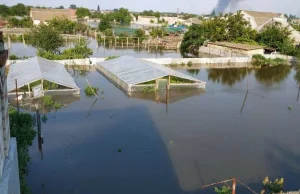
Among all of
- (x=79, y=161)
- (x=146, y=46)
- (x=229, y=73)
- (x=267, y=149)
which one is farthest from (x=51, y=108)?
(x=146, y=46)

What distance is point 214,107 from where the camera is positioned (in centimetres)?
1463

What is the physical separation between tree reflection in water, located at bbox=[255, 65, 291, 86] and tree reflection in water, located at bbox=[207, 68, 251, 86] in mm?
1223

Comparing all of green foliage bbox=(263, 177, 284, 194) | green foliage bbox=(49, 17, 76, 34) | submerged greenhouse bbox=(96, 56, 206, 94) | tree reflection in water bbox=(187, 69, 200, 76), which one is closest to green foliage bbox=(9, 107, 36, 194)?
green foliage bbox=(263, 177, 284, 194)

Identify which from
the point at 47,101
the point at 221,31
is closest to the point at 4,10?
the point at 221,31

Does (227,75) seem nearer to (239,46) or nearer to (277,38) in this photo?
(239,46)

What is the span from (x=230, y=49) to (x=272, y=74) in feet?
29.1

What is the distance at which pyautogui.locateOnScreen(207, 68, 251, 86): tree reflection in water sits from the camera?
68.7 ft

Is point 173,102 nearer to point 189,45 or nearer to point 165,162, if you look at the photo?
point 165,162

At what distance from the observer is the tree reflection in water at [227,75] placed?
2094 cm

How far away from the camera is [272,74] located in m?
24.0

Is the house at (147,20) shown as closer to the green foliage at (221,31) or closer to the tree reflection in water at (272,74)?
the green foliage at (221,31)

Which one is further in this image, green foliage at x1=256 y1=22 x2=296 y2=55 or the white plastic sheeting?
green foliage at x1=256 y1=22 x2=296 y2=55

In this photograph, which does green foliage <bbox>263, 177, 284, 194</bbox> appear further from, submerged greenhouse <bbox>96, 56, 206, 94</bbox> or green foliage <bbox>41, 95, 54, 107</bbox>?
green foliage <bbox>41, 95, 54, 107</bbox>

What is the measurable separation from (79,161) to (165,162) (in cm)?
258
